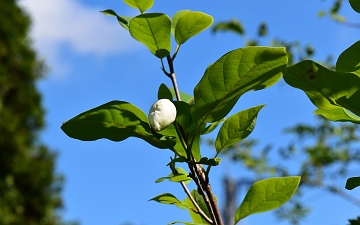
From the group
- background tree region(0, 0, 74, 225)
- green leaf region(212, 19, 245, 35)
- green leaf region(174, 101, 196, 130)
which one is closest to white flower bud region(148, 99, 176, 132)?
green leaf region(174, 101, 196, 130)

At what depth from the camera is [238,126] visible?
63 centimetres

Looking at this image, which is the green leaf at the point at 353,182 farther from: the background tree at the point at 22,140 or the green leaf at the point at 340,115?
the background tree at the point at 22,140

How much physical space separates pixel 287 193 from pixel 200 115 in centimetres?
13

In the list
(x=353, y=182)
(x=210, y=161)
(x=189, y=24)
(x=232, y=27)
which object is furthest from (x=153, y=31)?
(x=232, y=27)

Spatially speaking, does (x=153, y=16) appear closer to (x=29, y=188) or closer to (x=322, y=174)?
(x=322, y=174)

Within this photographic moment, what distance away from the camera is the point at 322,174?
3607 millimetres

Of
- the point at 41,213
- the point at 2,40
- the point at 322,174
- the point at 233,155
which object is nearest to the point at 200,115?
the point at 322,174

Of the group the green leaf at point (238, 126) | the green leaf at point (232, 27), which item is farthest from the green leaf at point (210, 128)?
the green leaf at point (232, 27)

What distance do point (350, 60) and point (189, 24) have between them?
0.71ft

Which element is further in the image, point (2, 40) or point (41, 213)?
point (2, 40)

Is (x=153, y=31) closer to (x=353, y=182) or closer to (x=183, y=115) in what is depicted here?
(x=183, y=115)

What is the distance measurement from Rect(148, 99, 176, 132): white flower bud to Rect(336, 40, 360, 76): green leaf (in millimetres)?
161

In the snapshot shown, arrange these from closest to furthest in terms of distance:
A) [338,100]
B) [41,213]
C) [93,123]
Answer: [338,100]
[93,123]
[41,213]

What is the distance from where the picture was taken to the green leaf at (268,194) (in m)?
0.59
